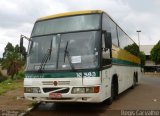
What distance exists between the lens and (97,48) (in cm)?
1162

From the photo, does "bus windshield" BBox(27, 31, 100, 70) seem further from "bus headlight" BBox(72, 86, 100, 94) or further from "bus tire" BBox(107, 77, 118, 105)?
"bus tire" BBox(107, 77, 118, 105)

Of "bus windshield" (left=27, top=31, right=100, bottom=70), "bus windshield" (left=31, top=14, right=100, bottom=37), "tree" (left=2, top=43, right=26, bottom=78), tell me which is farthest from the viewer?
"tree" (left=2, top=43, right=26, bottom=78)

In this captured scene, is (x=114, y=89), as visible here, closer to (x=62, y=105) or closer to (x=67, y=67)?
(x=62, y=105)

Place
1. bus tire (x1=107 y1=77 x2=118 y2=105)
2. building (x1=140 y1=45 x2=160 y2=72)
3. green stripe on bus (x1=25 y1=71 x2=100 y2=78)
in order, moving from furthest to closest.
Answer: building (x1=140 y1=45 x2=160 y2=72) < bus tire (x1=107 y1=77 x2=118 y2=105) < green stripe on bus (x1=25 y1=71 x2=100 y2=78)

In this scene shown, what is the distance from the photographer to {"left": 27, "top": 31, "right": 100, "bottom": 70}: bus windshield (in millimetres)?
11477

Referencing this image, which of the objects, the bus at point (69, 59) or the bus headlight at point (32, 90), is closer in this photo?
the bus at point (69, 59)

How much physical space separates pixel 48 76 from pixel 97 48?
6.00 ft

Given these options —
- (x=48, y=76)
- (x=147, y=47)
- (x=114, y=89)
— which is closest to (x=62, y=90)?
(x=48, y=76)

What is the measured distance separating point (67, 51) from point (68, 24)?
1.19 meters

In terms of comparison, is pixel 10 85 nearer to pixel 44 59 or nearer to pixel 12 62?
pixel 44 59

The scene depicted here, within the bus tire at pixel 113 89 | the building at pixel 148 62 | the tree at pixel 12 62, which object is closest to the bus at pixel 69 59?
the bus tire at pixel 113 89

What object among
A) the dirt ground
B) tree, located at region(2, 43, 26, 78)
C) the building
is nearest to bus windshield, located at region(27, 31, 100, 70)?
the dirt ground

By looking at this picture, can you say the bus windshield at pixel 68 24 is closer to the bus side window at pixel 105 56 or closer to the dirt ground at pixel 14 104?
the bus side window at pixel 105 56

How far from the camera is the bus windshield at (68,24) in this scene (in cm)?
1216
